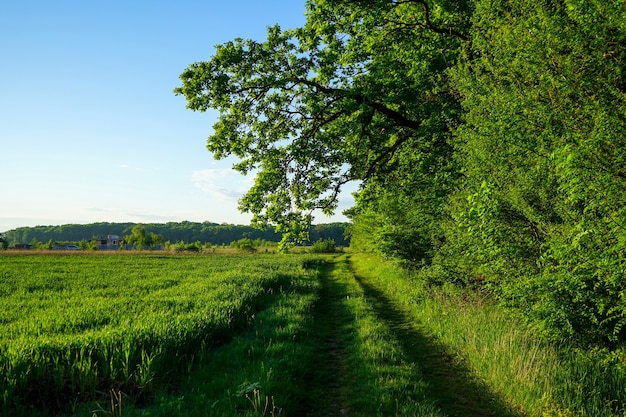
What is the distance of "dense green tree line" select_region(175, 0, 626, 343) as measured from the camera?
→ 19.6 ft

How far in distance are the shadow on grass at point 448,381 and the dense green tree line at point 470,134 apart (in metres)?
1.84

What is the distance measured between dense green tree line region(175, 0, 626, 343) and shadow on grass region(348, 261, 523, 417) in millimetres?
1838

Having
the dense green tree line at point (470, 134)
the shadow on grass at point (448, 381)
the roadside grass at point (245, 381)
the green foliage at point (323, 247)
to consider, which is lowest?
the green foliage at point (323, 247)

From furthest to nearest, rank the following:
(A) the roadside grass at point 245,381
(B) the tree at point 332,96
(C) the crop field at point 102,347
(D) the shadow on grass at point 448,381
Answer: (B) the tree at point 332,96, (D) the shadow on grass at point 448,381, (C) the crop field at point 102,347, (A) the roadside grass at point 245,381

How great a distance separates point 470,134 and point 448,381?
5.70 m

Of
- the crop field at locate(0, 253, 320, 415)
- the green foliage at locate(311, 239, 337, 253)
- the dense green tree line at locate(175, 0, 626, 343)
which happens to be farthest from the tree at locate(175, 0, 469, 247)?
the green foliage at locate(311, 239, 337, 253)

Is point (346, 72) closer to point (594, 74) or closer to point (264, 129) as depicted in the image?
point (264, 129)

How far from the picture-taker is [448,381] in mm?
7344

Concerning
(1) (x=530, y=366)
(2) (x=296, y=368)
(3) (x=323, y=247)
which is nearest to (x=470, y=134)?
(1) (x=530, y=366)

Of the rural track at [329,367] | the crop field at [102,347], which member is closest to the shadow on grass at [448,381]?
the rural track at [329,367]

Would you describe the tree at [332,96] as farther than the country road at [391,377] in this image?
Yes

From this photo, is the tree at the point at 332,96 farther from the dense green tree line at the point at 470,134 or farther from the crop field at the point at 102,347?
the crop field at the point at 102,347

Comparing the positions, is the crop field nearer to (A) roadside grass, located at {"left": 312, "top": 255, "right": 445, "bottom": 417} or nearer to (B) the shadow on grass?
(A) roadside grass, located at {"left": 312, "top": 255, "right": 445, "bottom": 417}

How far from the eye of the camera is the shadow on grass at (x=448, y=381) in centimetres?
613
